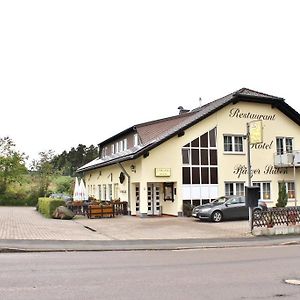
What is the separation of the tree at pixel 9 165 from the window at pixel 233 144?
28.2 meters

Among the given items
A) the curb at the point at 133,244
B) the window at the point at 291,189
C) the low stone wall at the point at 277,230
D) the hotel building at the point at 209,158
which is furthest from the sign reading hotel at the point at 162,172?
the curb at the point at 133,244

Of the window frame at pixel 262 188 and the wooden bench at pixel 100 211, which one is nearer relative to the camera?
the wooden bench at pixel 100 211

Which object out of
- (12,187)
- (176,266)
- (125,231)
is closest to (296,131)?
(125,231)

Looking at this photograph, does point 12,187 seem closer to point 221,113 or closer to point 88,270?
point 221,113

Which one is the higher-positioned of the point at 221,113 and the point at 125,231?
the point at 221,113

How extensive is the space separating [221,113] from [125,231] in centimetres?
1325

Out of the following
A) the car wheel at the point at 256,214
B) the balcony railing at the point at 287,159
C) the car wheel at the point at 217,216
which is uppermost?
the balcony railing at the point at 287,159

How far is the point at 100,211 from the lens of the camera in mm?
27438

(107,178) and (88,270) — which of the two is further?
(107,178)

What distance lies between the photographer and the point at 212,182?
97.5 ft

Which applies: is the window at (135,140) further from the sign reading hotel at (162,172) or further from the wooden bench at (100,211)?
the wooden bench at (100,211)

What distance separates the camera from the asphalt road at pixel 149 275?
7.59 metres

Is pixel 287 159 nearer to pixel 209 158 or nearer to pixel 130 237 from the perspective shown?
pixel 209 158

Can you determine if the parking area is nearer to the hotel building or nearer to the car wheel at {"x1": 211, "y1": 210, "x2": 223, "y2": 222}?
the car wheel at {"x1": 211, "y1": 210, "x2": 223, "y2": 222}
